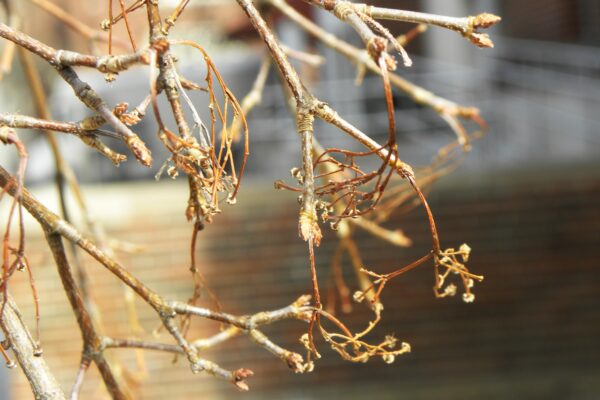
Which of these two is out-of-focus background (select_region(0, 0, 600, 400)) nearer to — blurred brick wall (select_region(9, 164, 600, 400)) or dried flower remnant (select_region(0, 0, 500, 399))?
blurred brick wall (select_region(9, 164, 600, 400))

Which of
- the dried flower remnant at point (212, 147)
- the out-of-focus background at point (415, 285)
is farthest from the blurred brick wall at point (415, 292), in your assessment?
the dried flower remnant at point (212, 147)

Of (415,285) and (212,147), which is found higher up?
(415,285)

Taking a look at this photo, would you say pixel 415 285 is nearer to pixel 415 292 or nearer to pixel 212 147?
pixel 415 292

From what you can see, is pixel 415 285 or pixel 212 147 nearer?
pixel 212 147

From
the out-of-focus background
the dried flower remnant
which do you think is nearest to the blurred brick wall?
the out-of-focus background

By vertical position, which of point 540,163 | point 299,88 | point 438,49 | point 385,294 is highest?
point 438,49

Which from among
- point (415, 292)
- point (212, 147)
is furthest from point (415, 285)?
point (212, 147)

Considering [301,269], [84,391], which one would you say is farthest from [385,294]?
[84,391]

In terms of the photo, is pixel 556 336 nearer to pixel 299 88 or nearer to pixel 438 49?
pixel 438 49
